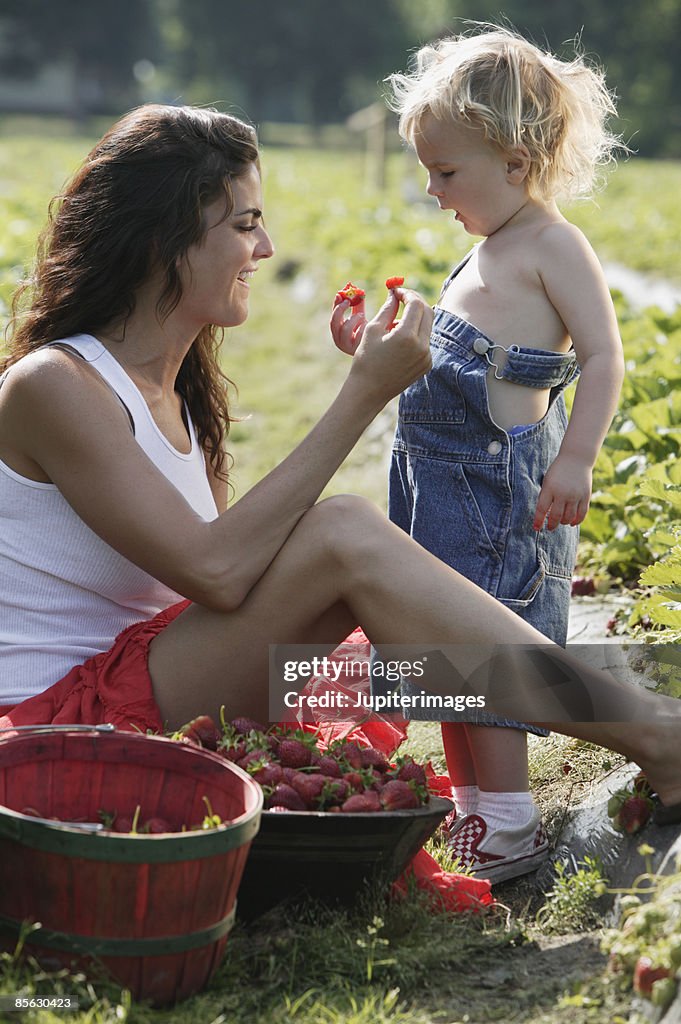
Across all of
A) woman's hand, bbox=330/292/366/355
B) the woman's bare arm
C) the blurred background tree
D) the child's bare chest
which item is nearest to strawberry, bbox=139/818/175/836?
the woman's bare arm

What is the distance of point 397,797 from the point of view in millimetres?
2221

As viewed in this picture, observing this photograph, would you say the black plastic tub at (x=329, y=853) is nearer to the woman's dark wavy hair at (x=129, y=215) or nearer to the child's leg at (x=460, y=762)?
the child's leg at (x=460, y=762)

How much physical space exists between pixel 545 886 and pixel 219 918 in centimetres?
84

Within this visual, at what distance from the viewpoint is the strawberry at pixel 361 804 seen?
2.17 metres

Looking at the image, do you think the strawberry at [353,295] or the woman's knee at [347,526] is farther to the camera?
the strawberry at [353,295]

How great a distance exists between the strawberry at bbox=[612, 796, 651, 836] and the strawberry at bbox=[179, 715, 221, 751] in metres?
0.77

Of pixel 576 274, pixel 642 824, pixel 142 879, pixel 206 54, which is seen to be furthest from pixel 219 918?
pixel 206 54

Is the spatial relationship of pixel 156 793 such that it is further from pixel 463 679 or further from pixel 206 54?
pixel 206 54

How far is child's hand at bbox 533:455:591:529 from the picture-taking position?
8.92 feet

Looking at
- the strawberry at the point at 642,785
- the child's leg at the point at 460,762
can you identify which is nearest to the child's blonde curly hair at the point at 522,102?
the child's leg at the point at 460,762

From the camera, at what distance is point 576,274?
2793 millimetres

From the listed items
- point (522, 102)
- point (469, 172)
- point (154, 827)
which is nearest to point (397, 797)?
point (154, 827)

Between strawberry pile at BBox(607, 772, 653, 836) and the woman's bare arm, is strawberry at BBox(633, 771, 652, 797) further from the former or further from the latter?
the woman's bare arm

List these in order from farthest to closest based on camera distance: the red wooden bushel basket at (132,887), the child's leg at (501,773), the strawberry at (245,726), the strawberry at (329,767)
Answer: the child's leg at (501,773), the strawberry at (245,726), the strawberry at (329,767), the red wooden bushel basket at (132,887)
